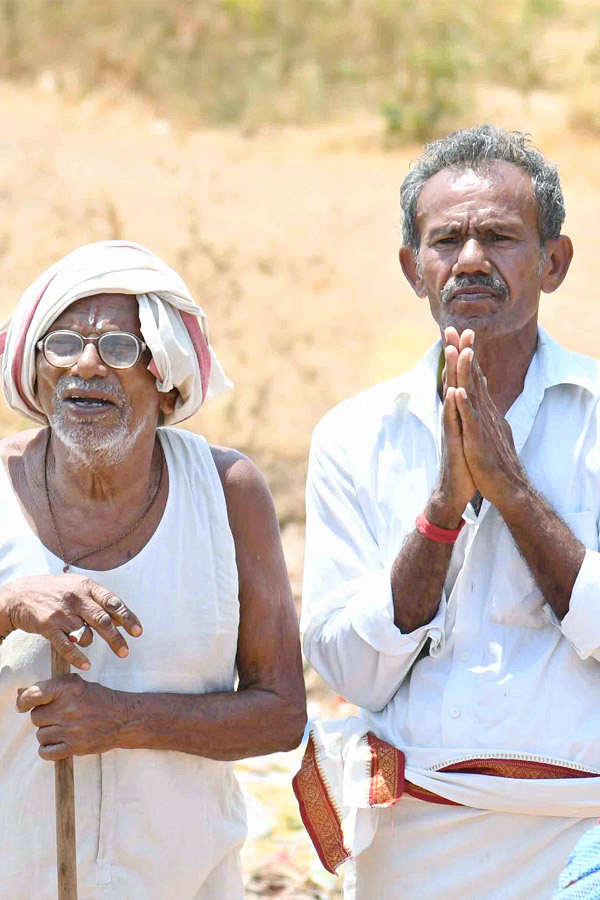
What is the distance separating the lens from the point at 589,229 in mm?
10383

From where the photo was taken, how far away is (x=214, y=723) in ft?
10.8

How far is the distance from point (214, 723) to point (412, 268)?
4.07 feet

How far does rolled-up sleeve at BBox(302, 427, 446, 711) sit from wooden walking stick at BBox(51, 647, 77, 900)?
0.66 m

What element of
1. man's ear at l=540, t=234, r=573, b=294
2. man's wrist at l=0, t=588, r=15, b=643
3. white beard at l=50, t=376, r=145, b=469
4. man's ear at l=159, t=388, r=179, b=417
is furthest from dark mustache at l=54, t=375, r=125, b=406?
man's ear at l=540, t=234, r=573, b=294

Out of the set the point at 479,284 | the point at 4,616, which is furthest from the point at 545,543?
the point at 4,616

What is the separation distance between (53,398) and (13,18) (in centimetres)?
1268

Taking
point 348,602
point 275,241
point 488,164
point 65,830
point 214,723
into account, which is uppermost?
point 275,241

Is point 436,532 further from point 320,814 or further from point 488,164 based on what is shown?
point 488,164

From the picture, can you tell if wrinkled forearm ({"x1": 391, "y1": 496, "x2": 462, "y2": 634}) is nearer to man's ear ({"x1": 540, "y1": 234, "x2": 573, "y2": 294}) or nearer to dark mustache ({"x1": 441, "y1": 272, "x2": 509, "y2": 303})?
dark mustache ({"x1": 441, "y1": 272, "x2": 509, "y2": 303})

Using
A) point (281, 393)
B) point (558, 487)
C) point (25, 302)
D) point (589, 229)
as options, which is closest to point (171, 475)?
point (25, 302)

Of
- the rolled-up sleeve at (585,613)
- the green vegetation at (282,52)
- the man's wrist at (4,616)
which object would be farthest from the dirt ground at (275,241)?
the rolled-up sleeve at (585,613)

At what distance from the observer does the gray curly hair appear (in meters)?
3.34

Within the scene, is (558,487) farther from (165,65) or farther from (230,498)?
(165,65)

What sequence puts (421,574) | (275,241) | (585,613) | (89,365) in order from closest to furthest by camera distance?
(585,613)
(421,574)
(89,365)
(275,241)
